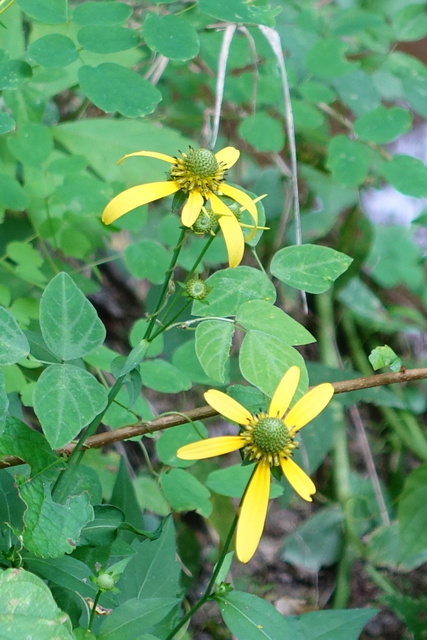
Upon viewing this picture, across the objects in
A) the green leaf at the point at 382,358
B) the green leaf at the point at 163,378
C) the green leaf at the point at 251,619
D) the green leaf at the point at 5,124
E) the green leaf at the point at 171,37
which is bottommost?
the green leaf at the point at 251,619

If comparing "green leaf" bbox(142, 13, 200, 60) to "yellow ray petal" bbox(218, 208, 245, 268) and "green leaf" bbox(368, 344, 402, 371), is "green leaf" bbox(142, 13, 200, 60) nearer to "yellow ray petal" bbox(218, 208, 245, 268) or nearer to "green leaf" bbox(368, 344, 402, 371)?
"yellow ray petal" bbox(218, 208, 245, 268)

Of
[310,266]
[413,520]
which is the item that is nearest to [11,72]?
[310,266]

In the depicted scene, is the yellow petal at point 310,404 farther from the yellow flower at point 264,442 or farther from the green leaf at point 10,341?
the green leaf at point 10,341

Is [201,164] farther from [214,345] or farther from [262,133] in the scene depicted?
[262,133]

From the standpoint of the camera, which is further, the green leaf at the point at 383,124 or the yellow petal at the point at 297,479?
the green leaf at the point at 383,124

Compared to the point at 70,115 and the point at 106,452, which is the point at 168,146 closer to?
the point at 70,115

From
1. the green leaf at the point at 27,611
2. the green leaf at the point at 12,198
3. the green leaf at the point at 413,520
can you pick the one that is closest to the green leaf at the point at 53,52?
the green leaf at the point at 12,198

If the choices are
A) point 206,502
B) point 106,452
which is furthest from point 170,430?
point 106,452
